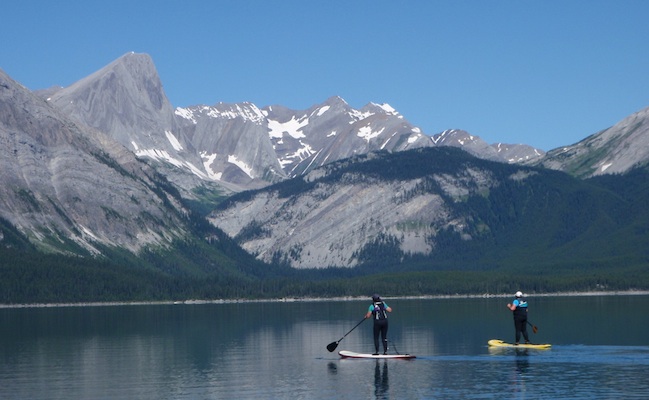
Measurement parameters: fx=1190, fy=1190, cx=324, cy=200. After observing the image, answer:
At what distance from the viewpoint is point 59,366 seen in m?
109

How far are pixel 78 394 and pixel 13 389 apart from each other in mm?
6916

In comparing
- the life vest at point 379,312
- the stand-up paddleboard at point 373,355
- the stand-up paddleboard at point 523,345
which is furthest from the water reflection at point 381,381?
the stand-up paddleboard at point 523,345

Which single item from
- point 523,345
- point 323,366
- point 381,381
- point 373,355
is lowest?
point 381,381

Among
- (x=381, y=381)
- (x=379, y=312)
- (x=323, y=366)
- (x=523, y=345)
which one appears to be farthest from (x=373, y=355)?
(x=381, y=381)

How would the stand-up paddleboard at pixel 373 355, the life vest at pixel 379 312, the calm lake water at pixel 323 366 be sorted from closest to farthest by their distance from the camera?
the calm lake water at pixel 323 366, the life vest at pixel 379 312, the stand-up paddleboard at pixel 373 355

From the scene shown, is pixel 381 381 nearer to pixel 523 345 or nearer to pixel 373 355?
pixel 373 355

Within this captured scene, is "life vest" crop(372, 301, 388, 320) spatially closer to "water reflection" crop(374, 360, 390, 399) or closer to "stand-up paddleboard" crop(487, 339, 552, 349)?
"water reflection" crop(374, 360, 390, 399)

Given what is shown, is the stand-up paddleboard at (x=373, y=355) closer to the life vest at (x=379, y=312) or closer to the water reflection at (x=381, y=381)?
the water reflection at (x=381, y=381)

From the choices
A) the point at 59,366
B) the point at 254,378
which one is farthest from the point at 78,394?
the point at 59,366

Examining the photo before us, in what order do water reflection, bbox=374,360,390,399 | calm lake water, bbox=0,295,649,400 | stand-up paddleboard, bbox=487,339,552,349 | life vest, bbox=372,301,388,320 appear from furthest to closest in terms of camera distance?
stand-up paddleboard, bbox=487,339,552,349 → life vest, bbox=372,301,388,320 → calm lake water, bbox=0,295,649,400 → water reflection, bbox=374,360,390,399

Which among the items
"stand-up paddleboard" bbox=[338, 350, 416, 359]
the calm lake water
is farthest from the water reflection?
"stand-up paddleboard" bbox=[338, 350, 416, 359]

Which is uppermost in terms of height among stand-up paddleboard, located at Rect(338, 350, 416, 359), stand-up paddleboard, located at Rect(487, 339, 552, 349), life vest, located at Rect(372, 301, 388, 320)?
life vest, located at Rect(372, 301, 388, 320)

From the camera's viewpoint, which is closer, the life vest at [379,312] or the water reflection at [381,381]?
the water reflection at [381,381]

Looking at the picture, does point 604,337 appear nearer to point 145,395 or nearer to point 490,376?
point 490,376
